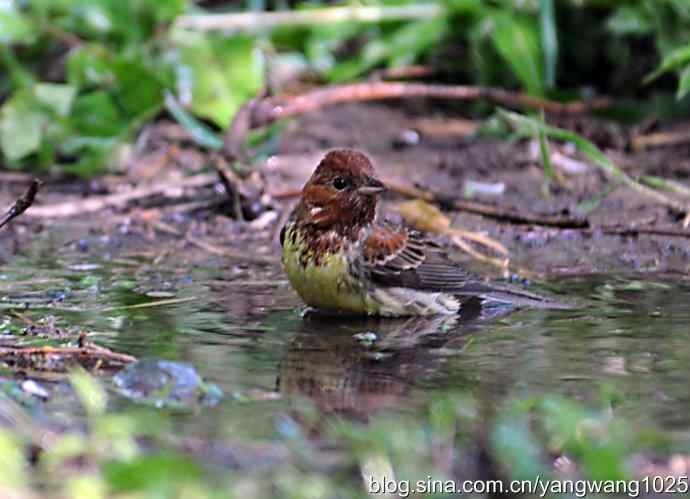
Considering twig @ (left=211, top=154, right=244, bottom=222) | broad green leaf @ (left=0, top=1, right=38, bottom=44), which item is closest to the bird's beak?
twig @ (left=211, top=154, right=244, bottom=222)

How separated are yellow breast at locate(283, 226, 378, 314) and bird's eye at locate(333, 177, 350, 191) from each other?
355 mm

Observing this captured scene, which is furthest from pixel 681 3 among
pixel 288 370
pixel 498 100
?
pixel 288 370

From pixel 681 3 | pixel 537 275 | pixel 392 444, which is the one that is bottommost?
pixel 537 275

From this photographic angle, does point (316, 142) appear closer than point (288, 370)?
No

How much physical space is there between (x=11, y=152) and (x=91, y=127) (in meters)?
0.58

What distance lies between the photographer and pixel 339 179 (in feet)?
20.3

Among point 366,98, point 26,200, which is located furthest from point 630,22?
point 26,200

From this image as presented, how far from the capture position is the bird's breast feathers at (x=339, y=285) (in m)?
5.86

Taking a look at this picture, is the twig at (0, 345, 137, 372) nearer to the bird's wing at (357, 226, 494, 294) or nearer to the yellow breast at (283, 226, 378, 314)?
the yellow breast at (283, 226, 378, 314)

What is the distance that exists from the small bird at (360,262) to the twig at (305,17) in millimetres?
3768

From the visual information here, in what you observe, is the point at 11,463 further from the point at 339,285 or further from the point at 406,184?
the point at 406,184

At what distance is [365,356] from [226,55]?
4812mm

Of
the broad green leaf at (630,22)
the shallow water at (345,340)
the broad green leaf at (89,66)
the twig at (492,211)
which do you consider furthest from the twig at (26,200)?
the broad green leaf at (630,22)

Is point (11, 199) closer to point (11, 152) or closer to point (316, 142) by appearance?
point (11, 152)
